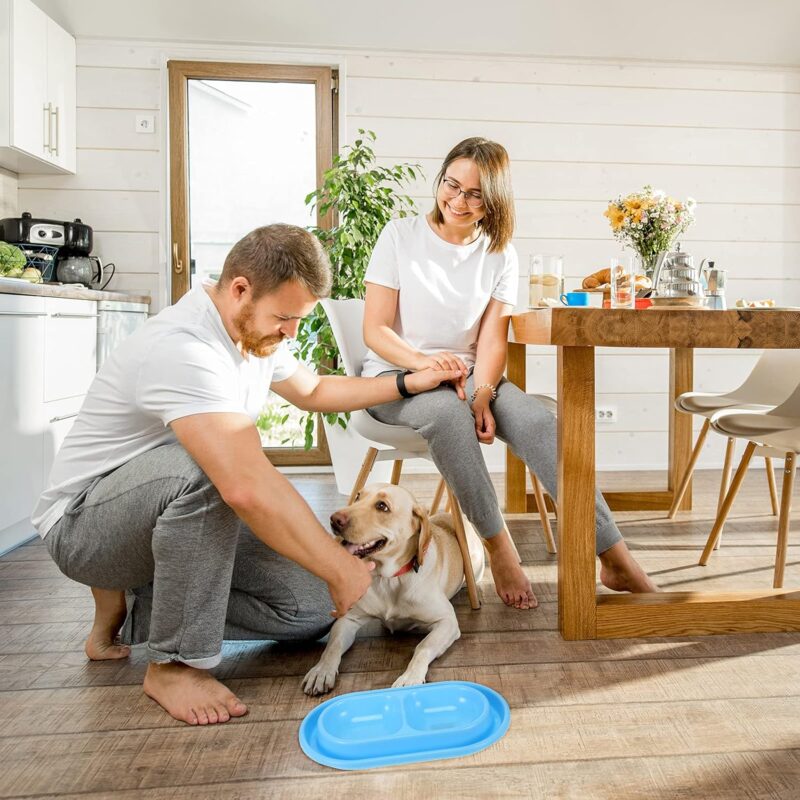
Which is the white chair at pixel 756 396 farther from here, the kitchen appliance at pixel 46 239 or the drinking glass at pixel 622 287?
the kitchen appliance at pixel 46 239

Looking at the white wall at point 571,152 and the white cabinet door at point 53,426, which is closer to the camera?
the white cabinet door at point 53,426

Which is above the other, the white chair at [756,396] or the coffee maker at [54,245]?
the coffee maker at [54,245]

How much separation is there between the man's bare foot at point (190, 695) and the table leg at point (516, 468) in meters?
1.65

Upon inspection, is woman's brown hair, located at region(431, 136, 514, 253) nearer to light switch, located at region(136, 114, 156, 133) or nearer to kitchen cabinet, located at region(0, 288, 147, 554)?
kitchen cabinet, located at region(0, 288, 147, 554)

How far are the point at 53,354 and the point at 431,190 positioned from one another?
2.01 m

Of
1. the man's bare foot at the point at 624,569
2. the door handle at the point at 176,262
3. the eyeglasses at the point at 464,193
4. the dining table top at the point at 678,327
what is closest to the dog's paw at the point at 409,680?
the man's bare foot at the point at 624,569

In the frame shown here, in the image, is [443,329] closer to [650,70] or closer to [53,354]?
[53,354]

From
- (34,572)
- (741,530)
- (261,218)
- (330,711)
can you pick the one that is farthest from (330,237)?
(330,711)

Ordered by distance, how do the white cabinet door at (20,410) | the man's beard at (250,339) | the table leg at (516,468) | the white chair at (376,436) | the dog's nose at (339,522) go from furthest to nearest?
the table leg at (516,468) → the white cabinet door at (20,410) → the white chair at (376,436) → the dog's nose at (339,522) → the man's beard at (250,339)

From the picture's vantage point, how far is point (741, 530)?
104 inches

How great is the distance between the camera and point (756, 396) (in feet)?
8.89

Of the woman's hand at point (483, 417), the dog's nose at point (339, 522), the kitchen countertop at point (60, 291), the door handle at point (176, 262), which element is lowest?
the dog's nose at point (339, 522)

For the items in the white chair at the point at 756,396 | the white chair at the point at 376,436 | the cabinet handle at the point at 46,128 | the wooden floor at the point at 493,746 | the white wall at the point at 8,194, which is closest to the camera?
the wooden floor at the point at 493,746

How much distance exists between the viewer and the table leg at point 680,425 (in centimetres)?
291
